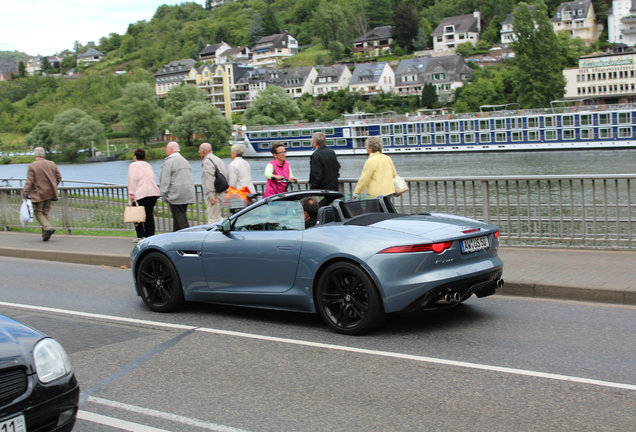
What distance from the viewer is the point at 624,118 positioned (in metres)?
78.4

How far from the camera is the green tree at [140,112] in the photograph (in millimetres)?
112125

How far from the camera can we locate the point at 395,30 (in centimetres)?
19750

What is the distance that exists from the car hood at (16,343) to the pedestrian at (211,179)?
8168mm

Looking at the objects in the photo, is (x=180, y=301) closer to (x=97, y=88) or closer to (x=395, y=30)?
(x=97, y=88)

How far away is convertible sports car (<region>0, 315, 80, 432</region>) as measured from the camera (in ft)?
11.6

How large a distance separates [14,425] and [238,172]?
8527 mm

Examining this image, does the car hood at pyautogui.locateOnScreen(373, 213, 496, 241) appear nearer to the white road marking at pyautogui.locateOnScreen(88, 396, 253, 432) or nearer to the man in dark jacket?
the white road marking at pyautogui.locateOnScreen(88, 396, 253, 432)

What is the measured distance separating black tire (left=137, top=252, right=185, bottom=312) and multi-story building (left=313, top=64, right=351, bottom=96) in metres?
162

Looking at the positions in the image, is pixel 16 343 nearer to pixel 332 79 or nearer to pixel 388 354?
pixel 388 354

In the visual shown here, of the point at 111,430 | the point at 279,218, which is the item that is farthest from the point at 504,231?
the point at 111,430

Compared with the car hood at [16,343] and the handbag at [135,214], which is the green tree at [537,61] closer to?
the handbag at [135,214]

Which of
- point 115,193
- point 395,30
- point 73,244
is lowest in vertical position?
point 73,244

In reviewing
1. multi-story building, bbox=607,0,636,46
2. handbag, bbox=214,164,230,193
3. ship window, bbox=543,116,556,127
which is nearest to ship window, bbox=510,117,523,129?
ship window, bbox=543,116,556,127

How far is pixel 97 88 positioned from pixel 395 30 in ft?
266
